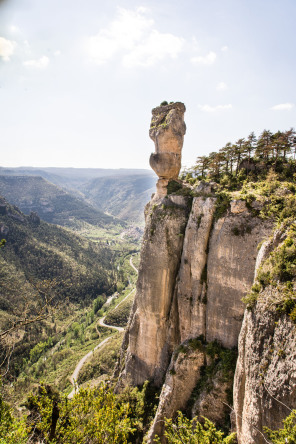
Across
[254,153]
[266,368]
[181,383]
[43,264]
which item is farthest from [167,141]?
[43,264]

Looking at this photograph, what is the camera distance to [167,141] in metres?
27.5

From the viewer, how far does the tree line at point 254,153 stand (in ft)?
84.5

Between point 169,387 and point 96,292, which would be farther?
point 96,292

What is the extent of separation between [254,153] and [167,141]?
11.8 m

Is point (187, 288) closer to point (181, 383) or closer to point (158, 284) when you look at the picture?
point (158, 284)

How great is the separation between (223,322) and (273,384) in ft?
32.9

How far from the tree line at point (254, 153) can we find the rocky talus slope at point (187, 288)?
25.3 ft

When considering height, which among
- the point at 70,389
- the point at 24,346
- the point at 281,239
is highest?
the point at 281,239

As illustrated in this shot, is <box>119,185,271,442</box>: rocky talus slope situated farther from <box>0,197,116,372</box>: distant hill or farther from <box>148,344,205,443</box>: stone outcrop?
<box>0,197,116,372</box>: distant hill

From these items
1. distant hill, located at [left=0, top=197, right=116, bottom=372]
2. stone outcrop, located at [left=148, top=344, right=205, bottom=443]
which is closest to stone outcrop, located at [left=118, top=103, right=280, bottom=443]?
stone outcrop, located at [left=148, top=344, right=205, bottom=443]

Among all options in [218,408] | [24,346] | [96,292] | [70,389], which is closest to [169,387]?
[218,408]

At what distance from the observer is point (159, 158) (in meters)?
28.1

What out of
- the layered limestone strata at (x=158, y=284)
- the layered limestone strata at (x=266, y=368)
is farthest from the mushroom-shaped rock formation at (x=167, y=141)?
the layered limestone strata at (x=266, y=368)

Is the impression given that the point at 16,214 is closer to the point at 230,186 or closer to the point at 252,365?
the point at 230,186
